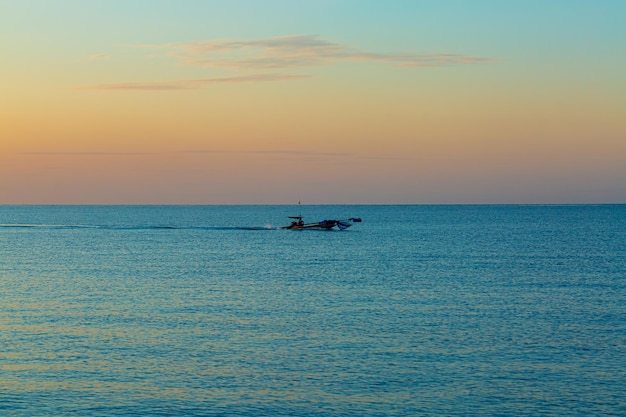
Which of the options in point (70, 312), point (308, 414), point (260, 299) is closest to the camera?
point (308, 414)

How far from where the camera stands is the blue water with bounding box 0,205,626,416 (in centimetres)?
4200

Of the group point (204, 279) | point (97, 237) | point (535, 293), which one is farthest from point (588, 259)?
point (97, 237)

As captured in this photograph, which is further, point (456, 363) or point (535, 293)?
point (535, 293)

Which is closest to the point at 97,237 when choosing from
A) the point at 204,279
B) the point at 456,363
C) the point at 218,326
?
the point at 204,279

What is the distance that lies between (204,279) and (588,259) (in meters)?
61.6

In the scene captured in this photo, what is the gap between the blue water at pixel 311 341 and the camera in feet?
138

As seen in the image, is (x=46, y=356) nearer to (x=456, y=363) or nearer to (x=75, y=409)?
(x=75, y=409)

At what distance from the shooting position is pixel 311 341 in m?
55.6

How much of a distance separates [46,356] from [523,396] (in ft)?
93.0

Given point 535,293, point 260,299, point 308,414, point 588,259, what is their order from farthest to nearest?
1. point 588,259
2. point 535,293
3. point 260,299
4. point 308,414

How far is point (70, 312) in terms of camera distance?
67688 mm

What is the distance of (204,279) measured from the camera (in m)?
94.7

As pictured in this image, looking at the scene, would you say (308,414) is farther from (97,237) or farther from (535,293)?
(97,237)

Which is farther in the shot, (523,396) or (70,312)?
(70,312)
